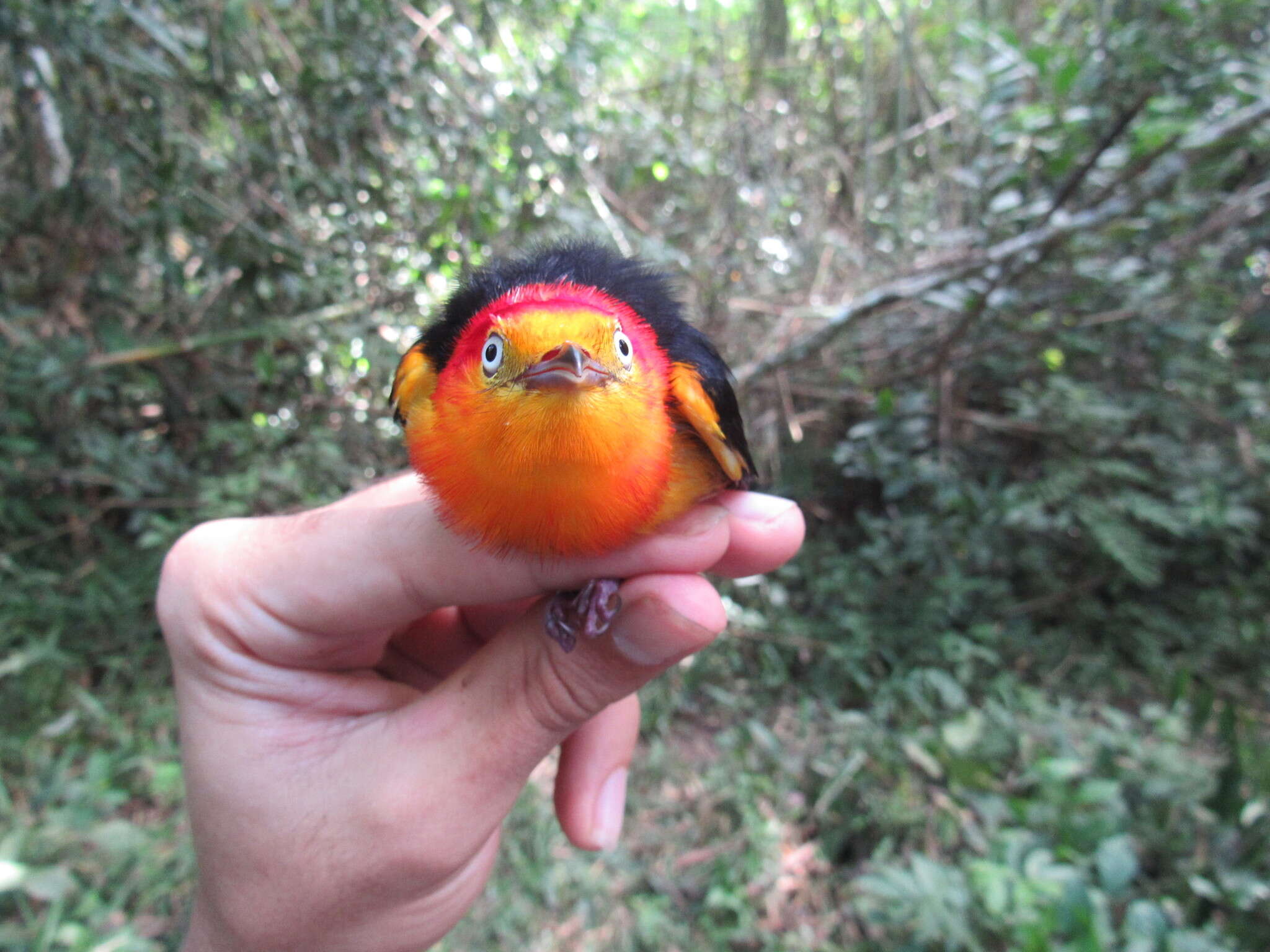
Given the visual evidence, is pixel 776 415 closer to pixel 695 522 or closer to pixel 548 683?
pixel 695 522

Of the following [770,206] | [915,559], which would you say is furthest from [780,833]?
[770,206]

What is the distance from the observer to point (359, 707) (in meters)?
1.52

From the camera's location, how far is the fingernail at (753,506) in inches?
60.2

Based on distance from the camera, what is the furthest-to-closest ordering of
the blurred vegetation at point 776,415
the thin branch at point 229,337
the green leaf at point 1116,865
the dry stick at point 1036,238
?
the thin branch at point 229,337 < the dry stick at point 1036,238 < the blurred vegetation at point 776,415 < the green leaf at point 1116,865

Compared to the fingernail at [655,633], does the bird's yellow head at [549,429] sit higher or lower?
higher

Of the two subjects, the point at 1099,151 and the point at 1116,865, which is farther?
the point at 1099,151

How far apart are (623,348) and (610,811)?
126 centimetres

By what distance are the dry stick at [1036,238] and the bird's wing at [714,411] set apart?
143cm

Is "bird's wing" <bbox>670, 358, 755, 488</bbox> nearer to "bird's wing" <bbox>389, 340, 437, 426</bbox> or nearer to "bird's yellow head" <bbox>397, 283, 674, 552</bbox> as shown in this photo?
"bird's yellow head" <bbox>397, 283, 674, 552</bbox>

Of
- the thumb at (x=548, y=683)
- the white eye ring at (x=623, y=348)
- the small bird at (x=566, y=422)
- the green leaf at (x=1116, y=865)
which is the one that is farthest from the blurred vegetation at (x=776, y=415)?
the white eye ring at (x=623, y=348)

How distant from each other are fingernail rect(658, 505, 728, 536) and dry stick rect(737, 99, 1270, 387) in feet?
5.36

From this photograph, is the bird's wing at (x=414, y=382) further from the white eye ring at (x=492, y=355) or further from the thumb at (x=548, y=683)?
the thumb at (x=548, y=683)

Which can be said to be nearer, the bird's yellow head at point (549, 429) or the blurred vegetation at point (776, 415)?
the bird's yellow head at point (549, 429)

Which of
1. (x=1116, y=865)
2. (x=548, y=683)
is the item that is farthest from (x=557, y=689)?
(x=1116, y=865)
